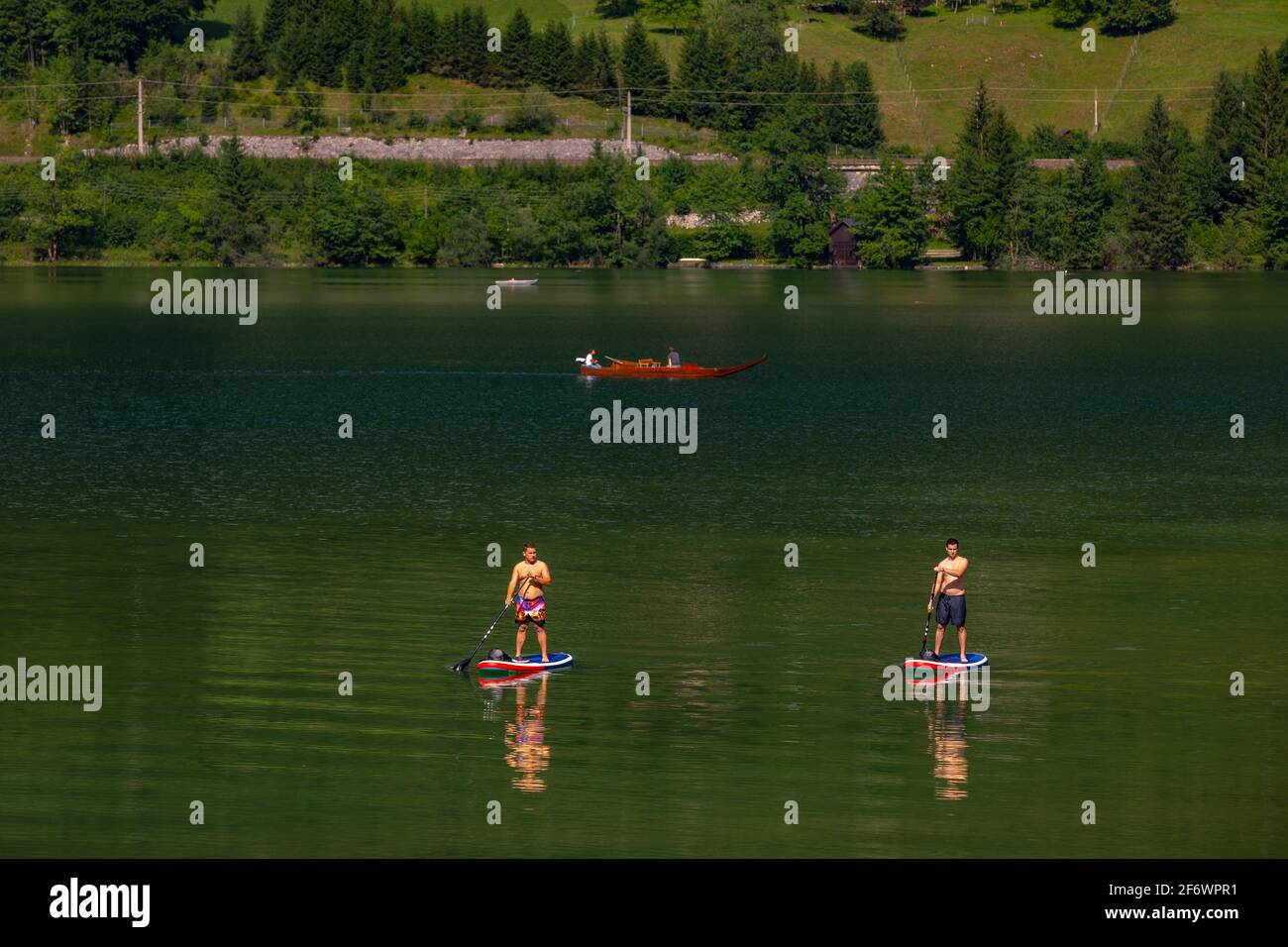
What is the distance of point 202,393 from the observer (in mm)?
113312

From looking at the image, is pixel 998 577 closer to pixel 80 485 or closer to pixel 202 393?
pixel 80 485

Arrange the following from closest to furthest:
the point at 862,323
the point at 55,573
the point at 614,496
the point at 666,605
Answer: the point at 666,605 < the point at 55,573 < the point at 614,496 < the point at 862,323

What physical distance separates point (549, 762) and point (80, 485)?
4252 centimetres

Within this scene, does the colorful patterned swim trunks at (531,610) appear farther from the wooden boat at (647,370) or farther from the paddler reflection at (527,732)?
the wooden boat at (647,370)

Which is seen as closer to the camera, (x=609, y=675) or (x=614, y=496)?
(x=609, y=675)

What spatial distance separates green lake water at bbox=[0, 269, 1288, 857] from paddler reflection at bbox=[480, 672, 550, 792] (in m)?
0.16

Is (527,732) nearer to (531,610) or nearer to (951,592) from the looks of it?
(531,610)

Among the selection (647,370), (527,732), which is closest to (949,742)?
(527,732)

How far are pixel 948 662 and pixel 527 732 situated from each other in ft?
34.5

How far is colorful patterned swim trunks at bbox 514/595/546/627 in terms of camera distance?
1699 inches

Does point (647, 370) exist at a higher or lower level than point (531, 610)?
higher

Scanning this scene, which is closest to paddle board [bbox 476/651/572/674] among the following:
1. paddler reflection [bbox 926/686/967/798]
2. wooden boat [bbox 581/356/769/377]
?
paddler reflection [bbox 926/686/967/798]

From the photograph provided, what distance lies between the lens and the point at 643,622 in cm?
5012
